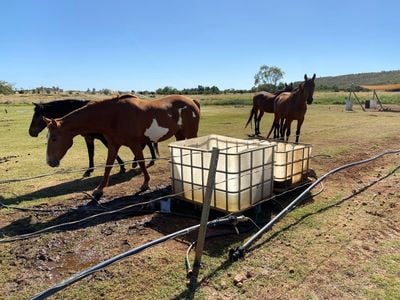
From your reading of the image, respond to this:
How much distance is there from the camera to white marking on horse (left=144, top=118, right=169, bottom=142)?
20.1 feet

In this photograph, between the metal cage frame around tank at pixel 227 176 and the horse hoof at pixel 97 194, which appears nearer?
the metal cage frame around tank at pixel 227 176

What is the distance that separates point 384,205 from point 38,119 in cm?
679

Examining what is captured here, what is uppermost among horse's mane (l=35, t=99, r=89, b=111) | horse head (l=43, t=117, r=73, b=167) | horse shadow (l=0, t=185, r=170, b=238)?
horse's mane (l=35, t=99, r=89, b=111)

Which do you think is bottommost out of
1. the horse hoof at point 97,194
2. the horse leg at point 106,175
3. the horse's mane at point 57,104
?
the horse hoof at point 97,194

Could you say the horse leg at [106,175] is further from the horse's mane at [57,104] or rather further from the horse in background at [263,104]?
the horse in background at [263,104]

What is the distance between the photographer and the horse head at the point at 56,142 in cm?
526

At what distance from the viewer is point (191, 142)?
553 centimetres

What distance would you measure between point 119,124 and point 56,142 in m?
1.04

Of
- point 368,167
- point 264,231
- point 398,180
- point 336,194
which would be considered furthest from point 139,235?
point 368,167

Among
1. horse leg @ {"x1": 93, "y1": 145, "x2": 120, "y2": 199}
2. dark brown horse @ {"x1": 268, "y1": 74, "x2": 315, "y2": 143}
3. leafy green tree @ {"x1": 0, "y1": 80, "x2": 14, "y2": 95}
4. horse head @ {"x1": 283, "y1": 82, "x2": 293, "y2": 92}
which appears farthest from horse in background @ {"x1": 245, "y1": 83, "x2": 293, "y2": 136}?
leafy green tree @ {"x1": 0, "y1": 80, "x2": 14, "y2": 95}

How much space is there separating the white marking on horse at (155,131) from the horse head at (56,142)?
4.53ft

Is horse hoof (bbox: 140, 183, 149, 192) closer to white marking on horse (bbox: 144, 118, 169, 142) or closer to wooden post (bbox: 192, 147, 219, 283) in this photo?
white marking on horse (bbox: 144, 118, 169, 142)

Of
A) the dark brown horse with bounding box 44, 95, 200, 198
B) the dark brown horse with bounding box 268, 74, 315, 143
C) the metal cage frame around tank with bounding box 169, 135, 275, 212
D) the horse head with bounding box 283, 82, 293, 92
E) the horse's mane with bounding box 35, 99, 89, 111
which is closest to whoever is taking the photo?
the metal cage frame around tank with bounding box 169, 135, 275, 212

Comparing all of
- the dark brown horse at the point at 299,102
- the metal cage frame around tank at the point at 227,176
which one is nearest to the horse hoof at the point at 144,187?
the metal cage frame around tank at the point at 227,176
